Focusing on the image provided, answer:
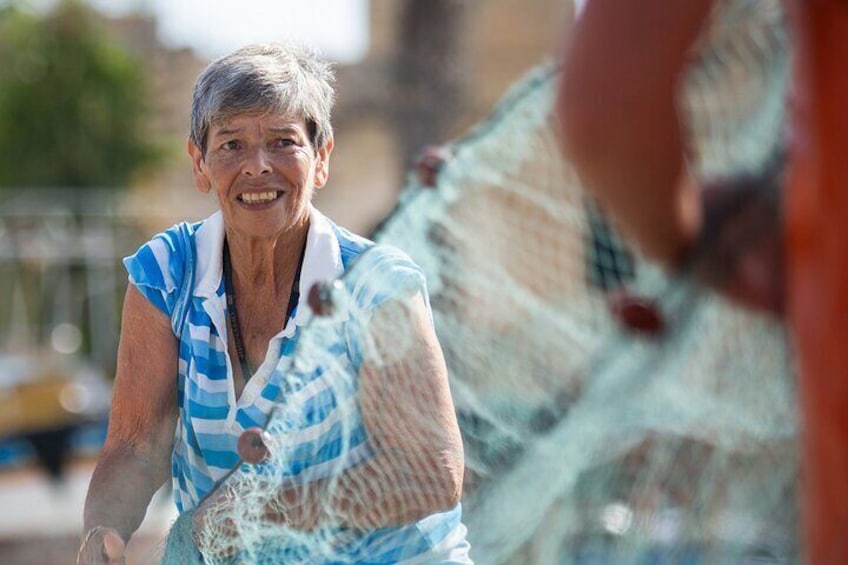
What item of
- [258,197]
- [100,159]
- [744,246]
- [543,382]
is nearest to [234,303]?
[258,197]

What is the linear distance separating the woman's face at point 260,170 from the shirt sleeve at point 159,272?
0.44ft

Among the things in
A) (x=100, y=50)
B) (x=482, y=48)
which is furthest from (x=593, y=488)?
(x=482, y=48)

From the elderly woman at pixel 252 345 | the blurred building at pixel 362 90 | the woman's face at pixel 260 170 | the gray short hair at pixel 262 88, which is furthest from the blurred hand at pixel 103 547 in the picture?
the blurred building at pixel 362 90

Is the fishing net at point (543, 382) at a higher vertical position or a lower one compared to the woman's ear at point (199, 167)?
lower

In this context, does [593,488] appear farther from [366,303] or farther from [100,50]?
[100,50]

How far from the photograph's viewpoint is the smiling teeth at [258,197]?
97.6 inches

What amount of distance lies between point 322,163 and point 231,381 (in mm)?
419

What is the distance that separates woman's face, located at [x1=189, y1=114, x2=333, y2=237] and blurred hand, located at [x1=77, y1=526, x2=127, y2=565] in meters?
0.55

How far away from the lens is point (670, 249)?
140 centimetres

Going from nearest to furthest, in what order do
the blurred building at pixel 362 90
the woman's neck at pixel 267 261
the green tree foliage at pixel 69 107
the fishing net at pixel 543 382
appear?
1. the fishing net at pixel 543 382
2. the woman's neck at pixel 267 261
3. the green tree foliage at pixel 69 107
4. the blurred building at pixel 362 90

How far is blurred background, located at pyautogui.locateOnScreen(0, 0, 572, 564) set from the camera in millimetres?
11078

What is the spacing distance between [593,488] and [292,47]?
1.08 metres

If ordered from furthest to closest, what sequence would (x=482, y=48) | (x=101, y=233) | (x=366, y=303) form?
(x=482, y=48) < (x=101, y=233) < (x=366, y=303)

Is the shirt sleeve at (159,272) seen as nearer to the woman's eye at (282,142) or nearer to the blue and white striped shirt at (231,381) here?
the blue and white striped shirt at (231,381)
